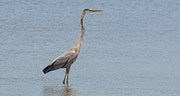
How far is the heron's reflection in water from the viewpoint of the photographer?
7387 millimetres

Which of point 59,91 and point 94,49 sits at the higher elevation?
point 94,49

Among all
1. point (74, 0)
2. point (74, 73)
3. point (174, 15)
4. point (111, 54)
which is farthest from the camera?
point (74, 0)

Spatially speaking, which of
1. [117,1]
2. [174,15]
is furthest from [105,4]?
[174,15]

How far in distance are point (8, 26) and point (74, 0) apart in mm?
6299

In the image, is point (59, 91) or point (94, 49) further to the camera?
point (94, 49)

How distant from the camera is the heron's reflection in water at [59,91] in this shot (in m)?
7.39

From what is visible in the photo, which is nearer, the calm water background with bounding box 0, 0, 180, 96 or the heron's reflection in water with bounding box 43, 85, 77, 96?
the heron's reflection in water with bounding box 43, 85, 77, 96

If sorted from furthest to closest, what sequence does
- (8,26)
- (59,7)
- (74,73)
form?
(59,7) → (8,26) → (74,73)

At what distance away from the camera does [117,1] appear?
19.3 meters

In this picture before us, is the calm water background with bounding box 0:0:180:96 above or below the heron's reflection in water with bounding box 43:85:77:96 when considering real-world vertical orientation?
above

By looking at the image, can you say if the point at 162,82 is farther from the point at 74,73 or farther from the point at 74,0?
the point at 74,0

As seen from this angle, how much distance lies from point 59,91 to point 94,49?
312cm

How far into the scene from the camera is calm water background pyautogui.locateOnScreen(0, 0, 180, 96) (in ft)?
25.5

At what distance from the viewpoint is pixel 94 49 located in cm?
1058
